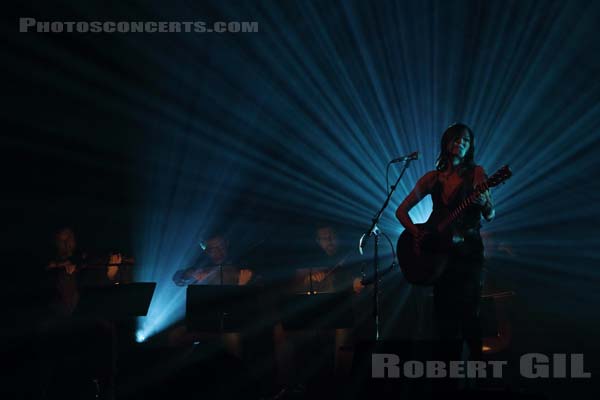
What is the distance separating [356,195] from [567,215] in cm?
280

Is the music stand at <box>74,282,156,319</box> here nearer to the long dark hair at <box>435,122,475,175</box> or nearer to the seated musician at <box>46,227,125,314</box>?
the seated musician at <box>46,227,125,314</box>

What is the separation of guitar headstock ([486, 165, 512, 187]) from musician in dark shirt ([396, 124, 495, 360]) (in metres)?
0.09

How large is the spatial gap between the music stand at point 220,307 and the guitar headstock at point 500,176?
97.5 inches

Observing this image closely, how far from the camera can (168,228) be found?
29.6ft

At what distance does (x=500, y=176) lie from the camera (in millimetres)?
4086

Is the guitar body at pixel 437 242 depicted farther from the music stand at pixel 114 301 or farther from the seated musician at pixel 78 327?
the seated musician at pixel 78 327

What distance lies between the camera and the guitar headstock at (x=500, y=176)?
4059 mm

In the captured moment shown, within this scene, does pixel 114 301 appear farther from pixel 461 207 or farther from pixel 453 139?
pixel 453 139

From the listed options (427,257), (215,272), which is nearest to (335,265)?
(215,272)

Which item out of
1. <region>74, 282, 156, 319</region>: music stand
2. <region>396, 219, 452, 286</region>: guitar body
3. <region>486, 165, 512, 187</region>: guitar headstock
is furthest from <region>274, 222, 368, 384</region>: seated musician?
<region>486, 165, 512, 187</region>: guitar headstock

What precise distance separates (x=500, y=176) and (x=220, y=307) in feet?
9.24

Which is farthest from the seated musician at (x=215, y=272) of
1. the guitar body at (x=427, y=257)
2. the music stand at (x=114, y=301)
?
the guitar body at (x=427, y=257)

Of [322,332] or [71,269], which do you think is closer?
[71,269]

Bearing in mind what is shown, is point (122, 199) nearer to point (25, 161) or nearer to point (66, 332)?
point (25, 161)
